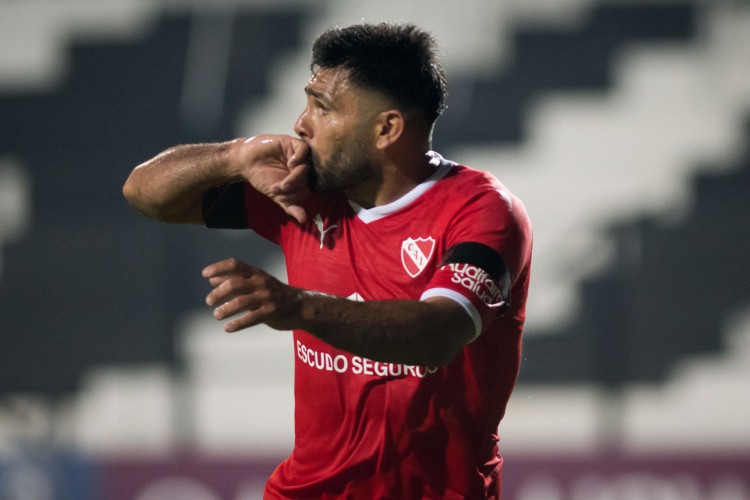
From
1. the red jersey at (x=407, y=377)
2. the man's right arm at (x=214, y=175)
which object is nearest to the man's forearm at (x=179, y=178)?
the man's right arm at (x=214, y=175)

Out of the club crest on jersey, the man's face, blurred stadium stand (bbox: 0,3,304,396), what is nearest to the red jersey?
the club crest on jersey

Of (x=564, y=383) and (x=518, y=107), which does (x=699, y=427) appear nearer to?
(x=564, y=383)

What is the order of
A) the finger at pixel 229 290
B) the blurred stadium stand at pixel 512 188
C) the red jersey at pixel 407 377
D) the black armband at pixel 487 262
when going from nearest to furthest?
the finger at pixel 229 290 → the black armband at pixel 487 262 → the red jersey at pixel 407 377 → the blurred stadium stand at pixel 512 188

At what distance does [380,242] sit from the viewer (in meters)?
2.32

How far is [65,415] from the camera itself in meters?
5.64

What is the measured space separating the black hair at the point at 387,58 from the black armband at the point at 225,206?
388 mm

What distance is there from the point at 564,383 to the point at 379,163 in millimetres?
3423

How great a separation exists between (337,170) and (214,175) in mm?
301

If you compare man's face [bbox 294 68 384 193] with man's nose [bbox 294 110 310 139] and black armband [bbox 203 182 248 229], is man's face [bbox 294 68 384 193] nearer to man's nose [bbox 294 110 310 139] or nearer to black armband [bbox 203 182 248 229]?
man's nose [bbox 294 110 310 139]

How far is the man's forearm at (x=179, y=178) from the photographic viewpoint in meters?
2.41

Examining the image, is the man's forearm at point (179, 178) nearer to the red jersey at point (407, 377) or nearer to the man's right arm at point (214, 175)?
the man's right arm at point (214, 175)

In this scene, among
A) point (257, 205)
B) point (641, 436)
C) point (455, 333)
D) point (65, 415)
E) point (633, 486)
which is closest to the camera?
point (455, 333)

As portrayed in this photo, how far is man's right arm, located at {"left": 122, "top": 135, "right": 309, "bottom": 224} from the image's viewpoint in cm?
229

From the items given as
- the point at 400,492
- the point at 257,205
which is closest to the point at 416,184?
the point at 257,205
